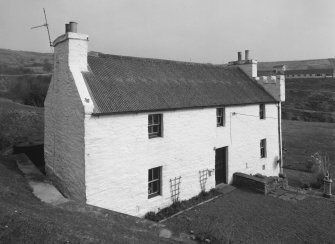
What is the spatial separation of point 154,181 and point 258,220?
5317 mm

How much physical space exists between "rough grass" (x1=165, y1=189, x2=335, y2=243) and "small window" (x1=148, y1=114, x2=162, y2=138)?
4.14 metres

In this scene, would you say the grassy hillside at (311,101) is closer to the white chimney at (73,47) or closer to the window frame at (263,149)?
the window frame at (263,149)

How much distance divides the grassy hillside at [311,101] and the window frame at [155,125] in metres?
47.2

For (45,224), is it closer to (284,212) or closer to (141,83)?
(141,83)

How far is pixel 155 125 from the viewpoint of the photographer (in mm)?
14055

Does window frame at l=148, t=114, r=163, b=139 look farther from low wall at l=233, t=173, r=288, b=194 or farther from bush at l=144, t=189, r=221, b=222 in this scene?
low wall at l=233, t=173, r=288, b=194

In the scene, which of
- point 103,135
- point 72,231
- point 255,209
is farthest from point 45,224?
point 255,209

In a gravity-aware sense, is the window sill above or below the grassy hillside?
below

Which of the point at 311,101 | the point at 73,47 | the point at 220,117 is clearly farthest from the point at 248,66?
the point at 311,101

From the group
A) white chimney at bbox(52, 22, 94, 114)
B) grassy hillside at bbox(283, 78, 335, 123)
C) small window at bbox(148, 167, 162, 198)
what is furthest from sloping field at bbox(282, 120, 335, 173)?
white chimney at bbox(52, 22, 94, 114)

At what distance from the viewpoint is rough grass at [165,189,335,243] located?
1153 cm

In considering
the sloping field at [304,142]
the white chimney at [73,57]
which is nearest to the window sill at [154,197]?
the white chimney at [73,57]

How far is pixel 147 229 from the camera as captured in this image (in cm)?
961

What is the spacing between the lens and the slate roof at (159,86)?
13.0 metres
